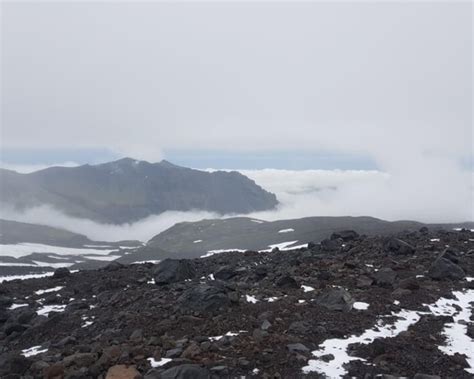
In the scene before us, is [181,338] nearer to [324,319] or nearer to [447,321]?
[324,319]

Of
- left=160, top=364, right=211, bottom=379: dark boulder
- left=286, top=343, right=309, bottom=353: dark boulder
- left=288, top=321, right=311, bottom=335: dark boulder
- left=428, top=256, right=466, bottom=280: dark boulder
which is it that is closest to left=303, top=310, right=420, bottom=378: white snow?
left=286, top=343, right=309, bottom=353: dark boulder

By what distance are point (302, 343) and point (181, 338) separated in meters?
4.23

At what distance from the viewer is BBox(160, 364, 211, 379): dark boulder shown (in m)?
13.5

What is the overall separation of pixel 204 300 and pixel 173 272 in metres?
9.28

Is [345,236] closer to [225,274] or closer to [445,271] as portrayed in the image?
[225,274]

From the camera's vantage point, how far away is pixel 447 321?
19031 millimetres

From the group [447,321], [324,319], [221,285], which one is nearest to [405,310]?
[447,321]

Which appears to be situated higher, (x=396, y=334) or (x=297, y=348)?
(x=297, y=348)

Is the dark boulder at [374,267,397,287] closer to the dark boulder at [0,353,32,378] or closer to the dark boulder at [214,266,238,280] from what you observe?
the dark boulder at [214,266,238,280]

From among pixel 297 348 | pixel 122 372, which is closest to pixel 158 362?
pixel 122 372

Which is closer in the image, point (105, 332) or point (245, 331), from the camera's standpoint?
point (245, 331)

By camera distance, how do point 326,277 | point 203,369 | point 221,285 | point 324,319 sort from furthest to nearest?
point 326,277
point 221,285
point 324,319
point 203,369

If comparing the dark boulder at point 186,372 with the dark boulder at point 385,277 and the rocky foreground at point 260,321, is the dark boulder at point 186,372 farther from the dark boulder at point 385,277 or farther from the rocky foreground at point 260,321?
the dark boulder at point 385,277

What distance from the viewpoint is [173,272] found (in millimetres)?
29469
